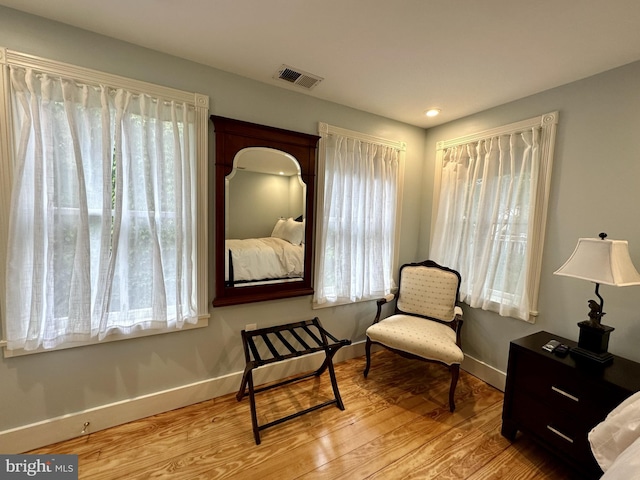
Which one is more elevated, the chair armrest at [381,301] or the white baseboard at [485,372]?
the chair armrest at [381,301]

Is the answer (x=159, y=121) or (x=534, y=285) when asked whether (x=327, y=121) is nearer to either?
(x=159, y=121)

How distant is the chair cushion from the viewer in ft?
6.86

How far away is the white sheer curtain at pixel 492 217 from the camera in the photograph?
2.20 meters

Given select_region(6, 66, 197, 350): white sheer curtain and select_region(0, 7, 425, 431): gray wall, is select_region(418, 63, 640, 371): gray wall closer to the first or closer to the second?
select_region(0, 7, 425, 431): gray wall

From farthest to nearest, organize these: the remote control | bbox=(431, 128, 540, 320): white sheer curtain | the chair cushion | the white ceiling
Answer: bbox=(431, 128, 540, 320): white sheer curtain, the chair cushion, the remote control, the white ceiling

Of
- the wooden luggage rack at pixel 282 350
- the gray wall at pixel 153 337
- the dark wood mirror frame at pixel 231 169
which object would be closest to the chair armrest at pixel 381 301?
the gray wall at pixel 153 337

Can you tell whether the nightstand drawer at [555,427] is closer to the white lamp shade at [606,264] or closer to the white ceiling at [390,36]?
the white lamp shade at [606,264]

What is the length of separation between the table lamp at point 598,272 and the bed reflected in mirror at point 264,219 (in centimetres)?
184

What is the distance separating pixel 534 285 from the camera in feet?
7.07

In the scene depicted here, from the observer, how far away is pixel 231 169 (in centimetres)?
206

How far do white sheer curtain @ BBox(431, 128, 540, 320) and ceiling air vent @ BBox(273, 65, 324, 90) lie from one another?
1560mm

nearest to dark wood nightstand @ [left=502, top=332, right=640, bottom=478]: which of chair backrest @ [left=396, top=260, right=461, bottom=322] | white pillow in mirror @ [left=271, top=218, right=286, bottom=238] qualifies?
chair backrest @ [left=396, top=260, right=461, bottom=322]

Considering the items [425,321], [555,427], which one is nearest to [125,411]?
[425,321]

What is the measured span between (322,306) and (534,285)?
1.72 m
